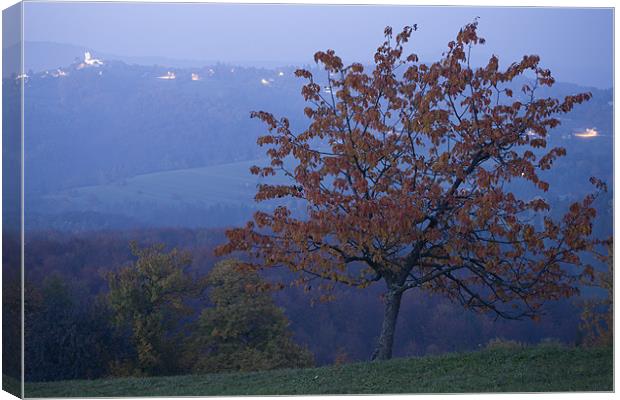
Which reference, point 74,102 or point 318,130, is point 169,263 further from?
point 318,130

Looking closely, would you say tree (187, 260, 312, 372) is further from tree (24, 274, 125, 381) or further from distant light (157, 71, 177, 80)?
distant light (157, 71, 177, 80)

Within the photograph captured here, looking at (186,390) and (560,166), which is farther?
(560,166)

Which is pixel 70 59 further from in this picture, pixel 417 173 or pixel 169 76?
pixel 417 173

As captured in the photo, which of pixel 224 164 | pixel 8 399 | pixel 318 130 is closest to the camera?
pixel 8 399

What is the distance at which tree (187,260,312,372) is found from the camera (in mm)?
9789

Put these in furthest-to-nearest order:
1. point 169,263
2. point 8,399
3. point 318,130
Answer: point 169,263
point 318,130
point 8,399

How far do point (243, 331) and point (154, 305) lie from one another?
3.32ft

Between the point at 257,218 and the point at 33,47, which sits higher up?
the point at 33,47

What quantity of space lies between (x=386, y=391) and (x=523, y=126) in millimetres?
2638

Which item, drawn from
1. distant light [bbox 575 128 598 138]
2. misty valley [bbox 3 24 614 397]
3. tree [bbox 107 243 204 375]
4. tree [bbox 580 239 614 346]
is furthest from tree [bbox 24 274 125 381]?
distant light [bbox 575 128 598 138]

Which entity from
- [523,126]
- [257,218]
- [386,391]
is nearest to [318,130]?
[257,218]

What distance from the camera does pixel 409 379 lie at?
7832 millimetres

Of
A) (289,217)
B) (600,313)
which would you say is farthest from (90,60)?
(600,313)

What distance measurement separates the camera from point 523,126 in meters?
8.08
